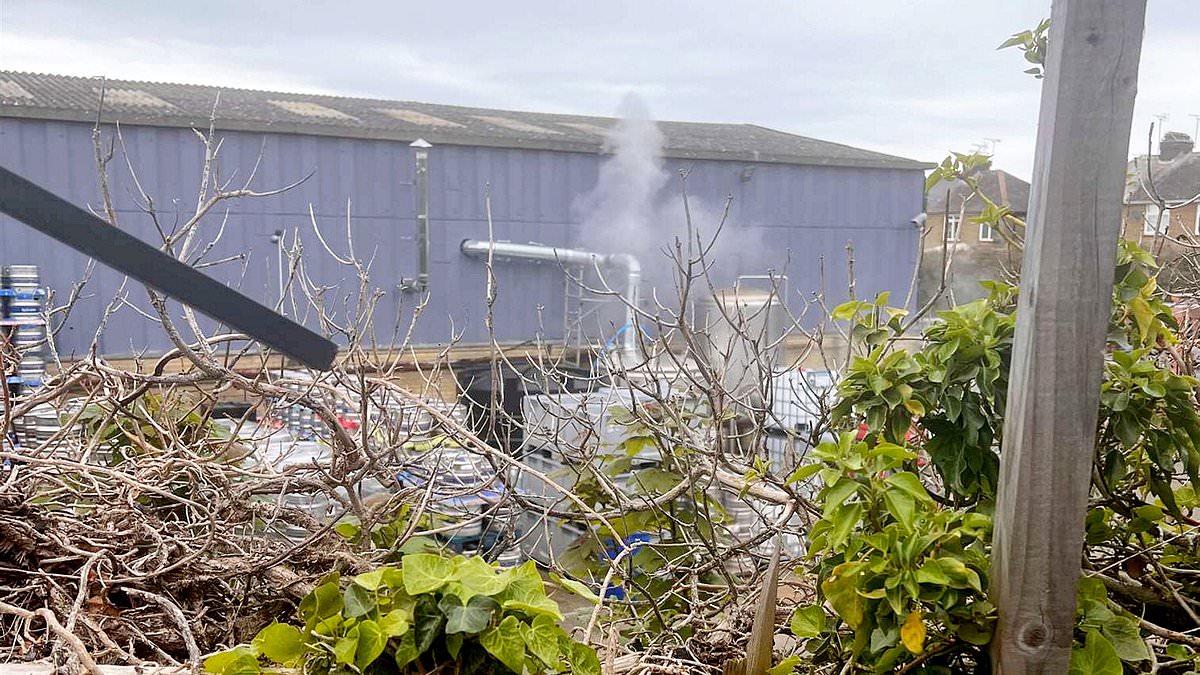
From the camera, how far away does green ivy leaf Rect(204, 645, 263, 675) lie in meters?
1.34

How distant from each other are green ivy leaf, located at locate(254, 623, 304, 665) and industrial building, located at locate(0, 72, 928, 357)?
→ 8.12 meters

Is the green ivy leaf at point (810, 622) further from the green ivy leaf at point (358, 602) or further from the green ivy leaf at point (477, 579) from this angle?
the green ivy leaf at point (358, 602)

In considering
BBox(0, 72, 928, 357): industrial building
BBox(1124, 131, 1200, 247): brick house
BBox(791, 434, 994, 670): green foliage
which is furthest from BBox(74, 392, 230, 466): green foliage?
BBox(0, 72, 928, 357): industrial building

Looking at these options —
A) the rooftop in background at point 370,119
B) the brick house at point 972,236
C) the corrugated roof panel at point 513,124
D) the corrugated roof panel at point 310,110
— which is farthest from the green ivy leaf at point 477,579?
the corrugated roof panel at point 513,124

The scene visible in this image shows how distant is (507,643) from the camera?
1278 millimetres

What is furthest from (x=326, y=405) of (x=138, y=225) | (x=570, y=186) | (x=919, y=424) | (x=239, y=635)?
(x=570, y=186)

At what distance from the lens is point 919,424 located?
1.74 metres

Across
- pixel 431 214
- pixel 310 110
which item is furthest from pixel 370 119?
pixel 431 214

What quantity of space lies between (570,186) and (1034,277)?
47.2 feet

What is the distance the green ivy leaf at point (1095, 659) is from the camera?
136 centimetres

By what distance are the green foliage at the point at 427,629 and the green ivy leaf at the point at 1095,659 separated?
0.70 metres

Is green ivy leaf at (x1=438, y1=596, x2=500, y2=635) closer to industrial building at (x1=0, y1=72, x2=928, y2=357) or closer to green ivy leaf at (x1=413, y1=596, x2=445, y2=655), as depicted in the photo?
green ivy leaf at (x1=413, y1=596, x2=445, y2=655)

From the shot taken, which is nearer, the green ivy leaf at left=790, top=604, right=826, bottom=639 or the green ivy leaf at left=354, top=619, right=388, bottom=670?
the green ivy leaf at left=354, top=619, right=388, bottom=670

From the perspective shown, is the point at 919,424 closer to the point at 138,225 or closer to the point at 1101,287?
the point at 1101,287
